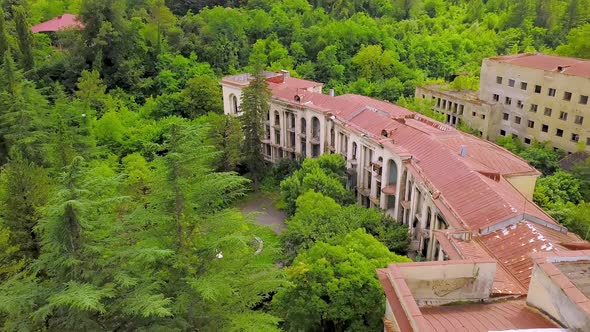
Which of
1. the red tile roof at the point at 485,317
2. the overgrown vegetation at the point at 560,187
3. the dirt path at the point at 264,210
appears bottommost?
the dirt path at the point at 264,210

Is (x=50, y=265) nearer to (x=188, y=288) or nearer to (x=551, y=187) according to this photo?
(x=188, y=288)

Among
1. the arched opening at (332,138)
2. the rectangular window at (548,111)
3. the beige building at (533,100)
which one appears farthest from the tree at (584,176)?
the arched opening at (332,138)

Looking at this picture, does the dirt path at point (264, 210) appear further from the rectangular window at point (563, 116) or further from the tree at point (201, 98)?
the rectangular window at point (563, 116)

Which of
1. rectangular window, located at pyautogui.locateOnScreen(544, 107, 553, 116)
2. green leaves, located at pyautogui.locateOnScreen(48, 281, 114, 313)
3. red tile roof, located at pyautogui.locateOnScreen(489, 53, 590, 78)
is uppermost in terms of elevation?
green leaves, located at pyautogui.locateOnScreen(48, 281, 114, 313)

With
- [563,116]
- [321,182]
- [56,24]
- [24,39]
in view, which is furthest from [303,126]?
[56,24]

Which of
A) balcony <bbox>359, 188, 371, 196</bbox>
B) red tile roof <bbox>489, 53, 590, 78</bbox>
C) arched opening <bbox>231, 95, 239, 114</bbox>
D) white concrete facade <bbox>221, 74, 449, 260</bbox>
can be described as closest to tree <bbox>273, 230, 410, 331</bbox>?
white concrete facade <bbox>221, 74, 449, 260</bbox>

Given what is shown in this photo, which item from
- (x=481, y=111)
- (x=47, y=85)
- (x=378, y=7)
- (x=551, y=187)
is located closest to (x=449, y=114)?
(x=481, y=111)

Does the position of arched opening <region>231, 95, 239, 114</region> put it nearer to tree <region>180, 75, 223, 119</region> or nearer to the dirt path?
tree <region>180, 75, 223, 119</region>
